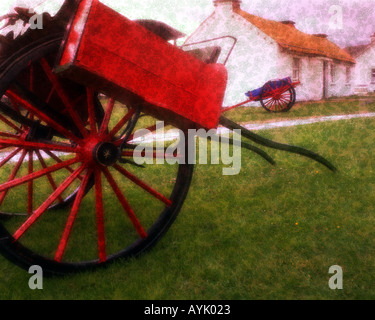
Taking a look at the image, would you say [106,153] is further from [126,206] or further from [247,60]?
[247,60]

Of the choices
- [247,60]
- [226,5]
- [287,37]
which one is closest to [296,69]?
[287,37]

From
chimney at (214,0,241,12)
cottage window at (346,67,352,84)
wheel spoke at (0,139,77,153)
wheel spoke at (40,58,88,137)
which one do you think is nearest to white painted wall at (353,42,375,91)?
cottage window at (346,67,352,84)

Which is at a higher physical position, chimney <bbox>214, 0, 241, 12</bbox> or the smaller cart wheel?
chimney <bbox>214, 0, 241, 12</bbox>

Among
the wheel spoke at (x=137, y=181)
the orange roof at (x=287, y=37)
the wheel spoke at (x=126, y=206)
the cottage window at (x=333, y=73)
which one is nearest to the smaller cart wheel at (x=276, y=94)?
the orange roof at (x=287, y=37)

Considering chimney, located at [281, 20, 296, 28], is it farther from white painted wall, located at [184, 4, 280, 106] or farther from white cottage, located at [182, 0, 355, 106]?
white painted wall, located at [184, 4, 280, 106]

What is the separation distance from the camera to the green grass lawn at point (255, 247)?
2.75 metres

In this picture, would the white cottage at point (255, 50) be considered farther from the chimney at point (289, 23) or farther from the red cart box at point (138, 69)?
the red cart box at point (138, 69)

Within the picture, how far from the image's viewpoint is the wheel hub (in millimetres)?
2709

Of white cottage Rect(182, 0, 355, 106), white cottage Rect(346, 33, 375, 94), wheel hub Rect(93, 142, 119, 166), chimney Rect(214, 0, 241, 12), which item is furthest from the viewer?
white cottage Rect(346, 33, 375, 94)

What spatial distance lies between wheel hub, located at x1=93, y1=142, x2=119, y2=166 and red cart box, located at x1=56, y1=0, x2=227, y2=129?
393 millimetres

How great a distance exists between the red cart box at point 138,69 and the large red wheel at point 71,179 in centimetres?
27

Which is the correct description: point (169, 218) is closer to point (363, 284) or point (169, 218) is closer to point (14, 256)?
point (14, 256)

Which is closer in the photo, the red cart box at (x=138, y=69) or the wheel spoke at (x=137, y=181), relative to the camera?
the red cart box at (x=138, y=69)

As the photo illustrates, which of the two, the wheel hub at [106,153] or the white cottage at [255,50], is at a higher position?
the white cottage at [255,50]
